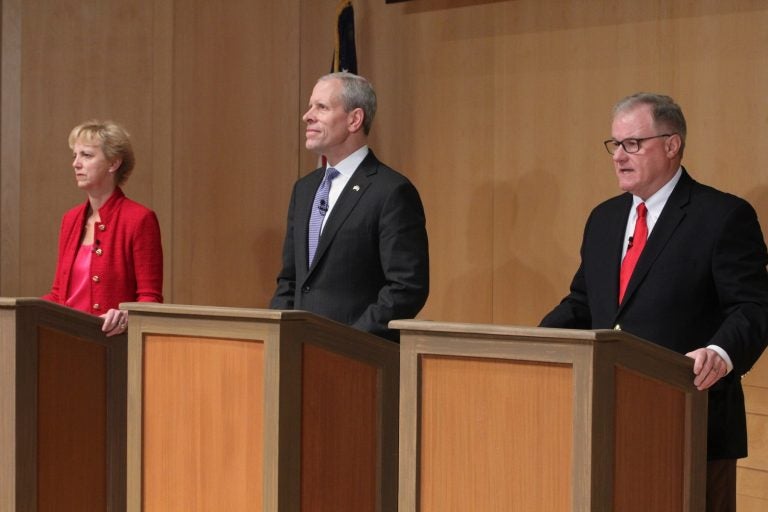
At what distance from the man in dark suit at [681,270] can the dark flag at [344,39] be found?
226 cm

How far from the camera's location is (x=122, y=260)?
4.00 meters

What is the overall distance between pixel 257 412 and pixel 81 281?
1.32 metres

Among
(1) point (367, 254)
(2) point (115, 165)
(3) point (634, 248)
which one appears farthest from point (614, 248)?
(2) point (115, 165)

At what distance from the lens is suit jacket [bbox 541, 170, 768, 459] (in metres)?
2.91

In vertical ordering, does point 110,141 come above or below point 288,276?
above

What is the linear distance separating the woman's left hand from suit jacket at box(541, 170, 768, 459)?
4.87 ft

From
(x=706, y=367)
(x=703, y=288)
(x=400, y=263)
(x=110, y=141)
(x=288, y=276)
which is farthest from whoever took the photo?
(x=110, y=141)

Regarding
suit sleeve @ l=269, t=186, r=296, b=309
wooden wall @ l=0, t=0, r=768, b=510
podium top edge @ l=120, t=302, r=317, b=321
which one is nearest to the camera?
podium top edge @ l=120, t=302, r=317, b=321

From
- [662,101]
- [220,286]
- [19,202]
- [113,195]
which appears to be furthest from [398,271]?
[19,202]

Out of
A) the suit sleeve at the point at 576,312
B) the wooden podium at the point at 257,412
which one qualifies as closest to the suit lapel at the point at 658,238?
the suit sleeve at the point at 576,312

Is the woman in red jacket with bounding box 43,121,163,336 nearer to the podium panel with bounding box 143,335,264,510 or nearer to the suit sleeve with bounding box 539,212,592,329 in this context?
the podium panel with bounding box 143,335,264,510

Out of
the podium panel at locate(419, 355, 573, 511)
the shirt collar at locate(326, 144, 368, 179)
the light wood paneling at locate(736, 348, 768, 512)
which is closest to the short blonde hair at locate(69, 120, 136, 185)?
the shirt collar at locate(326, 144, 368, 179)

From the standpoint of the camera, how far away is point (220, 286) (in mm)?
6215

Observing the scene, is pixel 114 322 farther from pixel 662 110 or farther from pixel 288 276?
pixel 662 110
